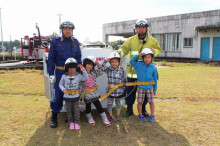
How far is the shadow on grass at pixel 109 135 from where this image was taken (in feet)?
10.2

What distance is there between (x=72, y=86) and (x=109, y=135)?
1087 millimetres

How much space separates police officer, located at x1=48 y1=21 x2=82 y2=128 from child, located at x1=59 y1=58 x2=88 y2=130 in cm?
19

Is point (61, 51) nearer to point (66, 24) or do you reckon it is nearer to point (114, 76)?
point (66, 24)

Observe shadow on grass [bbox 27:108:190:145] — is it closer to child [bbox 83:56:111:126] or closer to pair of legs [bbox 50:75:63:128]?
pair of legs [bbox 50:75:63:128]

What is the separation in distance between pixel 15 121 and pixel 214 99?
5109 mm

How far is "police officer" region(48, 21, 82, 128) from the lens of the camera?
361 cm

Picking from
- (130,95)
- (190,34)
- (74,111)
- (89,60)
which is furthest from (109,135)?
(190,34)

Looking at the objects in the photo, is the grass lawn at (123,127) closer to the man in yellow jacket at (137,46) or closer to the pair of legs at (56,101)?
the pair of legs at (56,101)

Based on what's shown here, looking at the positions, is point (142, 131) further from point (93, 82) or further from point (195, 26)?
point (195, 26)

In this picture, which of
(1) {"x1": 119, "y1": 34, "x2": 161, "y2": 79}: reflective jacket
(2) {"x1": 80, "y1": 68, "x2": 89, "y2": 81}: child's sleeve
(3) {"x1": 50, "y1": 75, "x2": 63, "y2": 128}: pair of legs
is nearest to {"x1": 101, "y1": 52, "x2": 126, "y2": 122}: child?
(1) {"x1": 119, "y1": 34, "x2": 161, "y2": 79}: reflective jacket

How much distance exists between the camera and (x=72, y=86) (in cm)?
355

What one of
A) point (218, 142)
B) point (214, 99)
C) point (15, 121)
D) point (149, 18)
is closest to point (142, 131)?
point (218, 142)

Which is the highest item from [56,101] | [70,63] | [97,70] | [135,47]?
[135,47]

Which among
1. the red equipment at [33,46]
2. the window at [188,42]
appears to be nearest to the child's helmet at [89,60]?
the red equipment at [33,46]
